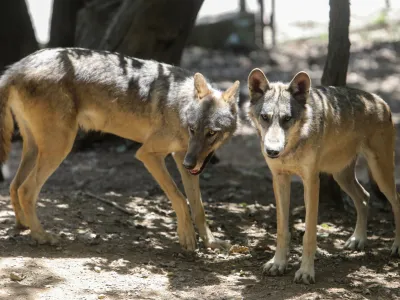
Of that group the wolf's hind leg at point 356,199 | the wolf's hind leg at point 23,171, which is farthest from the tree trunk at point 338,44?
the wolf's hind leg at point 23,171

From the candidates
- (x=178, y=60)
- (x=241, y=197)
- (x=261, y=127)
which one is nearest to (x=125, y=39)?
(x=178, y=60)

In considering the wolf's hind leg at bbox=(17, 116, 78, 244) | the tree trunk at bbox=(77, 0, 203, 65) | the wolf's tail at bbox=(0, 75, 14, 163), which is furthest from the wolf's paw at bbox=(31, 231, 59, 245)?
the tree trunk at bbox=(77, 0, 203, 65)

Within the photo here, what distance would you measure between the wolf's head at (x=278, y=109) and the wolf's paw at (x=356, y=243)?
5.87 feet

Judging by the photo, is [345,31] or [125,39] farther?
[125,39]

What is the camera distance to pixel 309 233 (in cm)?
603

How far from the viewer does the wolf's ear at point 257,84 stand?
234 inches

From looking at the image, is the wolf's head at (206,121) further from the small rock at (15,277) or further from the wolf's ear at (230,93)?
the small rock at (15,277)

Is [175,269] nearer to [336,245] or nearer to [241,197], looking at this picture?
[336,245]

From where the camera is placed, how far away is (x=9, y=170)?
1112 cm

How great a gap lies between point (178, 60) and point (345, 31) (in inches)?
130

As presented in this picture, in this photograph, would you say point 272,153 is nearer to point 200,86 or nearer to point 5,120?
point 200,86

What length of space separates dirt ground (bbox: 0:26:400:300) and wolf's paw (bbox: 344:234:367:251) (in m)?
0.09

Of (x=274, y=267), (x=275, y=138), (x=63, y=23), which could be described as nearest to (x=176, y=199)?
(x=274, y=267)

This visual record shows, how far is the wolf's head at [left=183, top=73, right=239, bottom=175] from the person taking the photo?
6.23 metres
